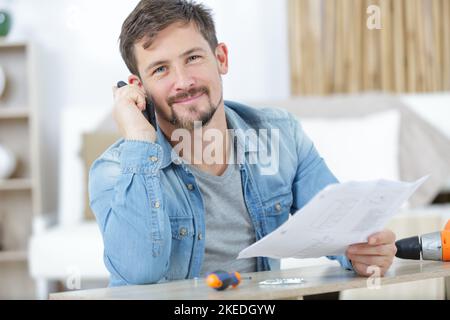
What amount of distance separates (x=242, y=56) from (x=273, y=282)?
238 centimetres

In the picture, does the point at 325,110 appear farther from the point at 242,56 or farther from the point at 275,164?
the point at 275,164

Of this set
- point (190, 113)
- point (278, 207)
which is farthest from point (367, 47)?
point (190, 113)

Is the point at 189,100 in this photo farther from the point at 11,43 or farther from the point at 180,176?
the point at 11,43

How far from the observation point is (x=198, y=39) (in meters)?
1.08

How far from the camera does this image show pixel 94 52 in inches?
125

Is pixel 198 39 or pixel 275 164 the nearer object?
pixel 198 39

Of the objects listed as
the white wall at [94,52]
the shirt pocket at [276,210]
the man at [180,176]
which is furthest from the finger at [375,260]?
the white wall at [94,52]

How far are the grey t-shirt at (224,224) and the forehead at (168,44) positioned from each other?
174 millimetres

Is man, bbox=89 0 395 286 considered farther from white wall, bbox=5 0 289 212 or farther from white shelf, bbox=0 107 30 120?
white shelf, bbox=0 107 30 120

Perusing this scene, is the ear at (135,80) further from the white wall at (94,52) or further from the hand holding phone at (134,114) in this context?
the white wall at (94,52)

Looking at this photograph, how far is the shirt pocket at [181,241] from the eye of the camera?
1077 millimetres

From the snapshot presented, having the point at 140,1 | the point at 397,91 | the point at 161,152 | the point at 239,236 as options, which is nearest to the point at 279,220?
the point at 239,236

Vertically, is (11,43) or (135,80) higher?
(11,43)

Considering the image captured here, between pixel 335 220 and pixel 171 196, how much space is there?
29 cm
